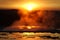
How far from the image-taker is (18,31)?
1213mm

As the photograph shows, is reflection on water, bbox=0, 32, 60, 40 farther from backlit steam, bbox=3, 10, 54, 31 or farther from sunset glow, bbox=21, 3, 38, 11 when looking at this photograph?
sunset glow, bbox=21, 3, 38, 11

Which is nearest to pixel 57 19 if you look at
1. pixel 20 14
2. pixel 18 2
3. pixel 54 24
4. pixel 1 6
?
pixel 54 24

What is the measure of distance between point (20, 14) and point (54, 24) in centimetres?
33

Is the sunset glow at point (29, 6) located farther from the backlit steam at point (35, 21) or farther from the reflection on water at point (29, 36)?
the reflection on water at point (29, 36)

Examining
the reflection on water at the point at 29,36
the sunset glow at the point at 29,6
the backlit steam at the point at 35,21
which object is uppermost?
the sunset glow at the point at 29,6

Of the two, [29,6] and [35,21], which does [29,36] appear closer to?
[35,21]

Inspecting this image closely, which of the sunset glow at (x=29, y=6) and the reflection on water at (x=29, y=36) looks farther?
the sunset glow at (x=29, y=6)

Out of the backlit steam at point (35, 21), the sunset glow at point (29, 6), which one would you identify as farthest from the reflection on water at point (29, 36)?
the sunset glow at point (29, 6)

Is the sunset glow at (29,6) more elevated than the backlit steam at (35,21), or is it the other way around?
the sunset glow at (29,6)

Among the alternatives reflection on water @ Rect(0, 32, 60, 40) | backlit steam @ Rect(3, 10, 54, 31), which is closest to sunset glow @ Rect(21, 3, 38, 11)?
backlit steam @ Rect(3, 10, 54, 31)

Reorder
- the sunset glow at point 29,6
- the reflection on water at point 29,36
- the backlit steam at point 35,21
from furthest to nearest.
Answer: the sunset glow at point 29,6
the backlit steam at point 35,21
the reflection on water at point 29,36

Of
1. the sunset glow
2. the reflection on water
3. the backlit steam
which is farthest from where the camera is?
the sunset glow

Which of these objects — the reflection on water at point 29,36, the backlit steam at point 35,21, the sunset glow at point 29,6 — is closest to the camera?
the reflection on water at point 29,36

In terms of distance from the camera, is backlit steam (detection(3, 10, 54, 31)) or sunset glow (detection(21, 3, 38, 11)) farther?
sunset glow (detection(21, 3, 38, 11))
